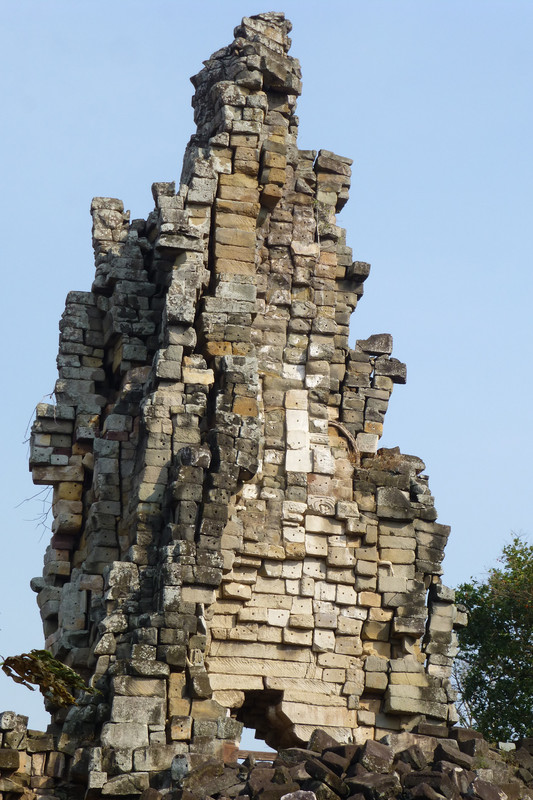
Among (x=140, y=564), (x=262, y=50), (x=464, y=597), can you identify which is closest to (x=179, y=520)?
(x=140, y=564)

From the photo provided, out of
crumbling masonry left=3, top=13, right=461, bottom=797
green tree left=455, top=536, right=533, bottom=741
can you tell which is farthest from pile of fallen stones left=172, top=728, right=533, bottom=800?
green tree left=455, top=536, right=533, bottom=741

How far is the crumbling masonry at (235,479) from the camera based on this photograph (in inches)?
831

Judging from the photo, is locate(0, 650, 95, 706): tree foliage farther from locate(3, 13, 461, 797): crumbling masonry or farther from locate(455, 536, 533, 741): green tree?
locate(455, 536, 533, 741): green tree

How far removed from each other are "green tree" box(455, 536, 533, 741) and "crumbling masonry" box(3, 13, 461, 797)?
236 inches

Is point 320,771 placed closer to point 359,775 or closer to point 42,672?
point 359,775

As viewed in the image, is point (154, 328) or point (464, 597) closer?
point (154, 328)

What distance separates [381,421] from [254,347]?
7.57 feet

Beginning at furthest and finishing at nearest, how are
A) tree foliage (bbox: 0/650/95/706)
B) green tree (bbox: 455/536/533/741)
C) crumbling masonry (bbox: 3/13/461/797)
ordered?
1. green tree (bbox: 455/536/533/741)
2. crumbling masonry (bbox: 3/13/461/797)
3. tree foliage (bbox: 0/650/95/706)

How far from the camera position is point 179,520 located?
21.4 metres

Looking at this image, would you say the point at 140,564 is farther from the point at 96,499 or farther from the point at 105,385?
the point at 105,385

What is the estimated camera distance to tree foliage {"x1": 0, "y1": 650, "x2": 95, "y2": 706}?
17922 millimetres

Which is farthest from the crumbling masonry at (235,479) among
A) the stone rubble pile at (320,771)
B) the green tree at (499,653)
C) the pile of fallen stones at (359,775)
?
the green tree at (499,653)

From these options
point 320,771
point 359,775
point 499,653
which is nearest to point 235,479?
point 320,771

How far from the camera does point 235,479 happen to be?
21.8 meters
